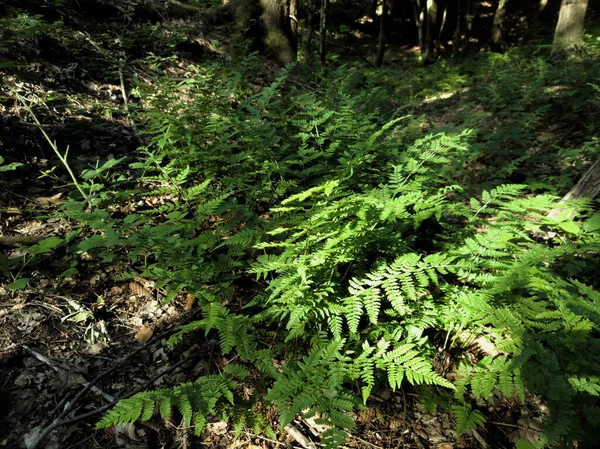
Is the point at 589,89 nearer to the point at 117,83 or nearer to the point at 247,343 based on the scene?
the point at 247,343

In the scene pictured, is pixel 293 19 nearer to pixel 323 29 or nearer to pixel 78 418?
pixel 323 29

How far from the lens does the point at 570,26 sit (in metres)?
7.28

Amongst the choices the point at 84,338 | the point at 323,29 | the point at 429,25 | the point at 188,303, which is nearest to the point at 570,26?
the point at 323,29

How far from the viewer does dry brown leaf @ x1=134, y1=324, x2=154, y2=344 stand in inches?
96.6

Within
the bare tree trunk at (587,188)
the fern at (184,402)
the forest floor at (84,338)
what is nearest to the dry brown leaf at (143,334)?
the forest floor at (84,338)

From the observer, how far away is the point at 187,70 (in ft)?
19.2

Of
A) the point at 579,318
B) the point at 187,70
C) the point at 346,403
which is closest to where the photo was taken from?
the point at 346,403

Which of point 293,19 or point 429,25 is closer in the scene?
point 293,19

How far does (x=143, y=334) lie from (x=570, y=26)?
10.5m

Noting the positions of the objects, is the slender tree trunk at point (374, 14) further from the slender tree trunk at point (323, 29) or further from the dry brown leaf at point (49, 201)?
the dry brown leaf at point (49, 201)

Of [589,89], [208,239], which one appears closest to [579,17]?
[589,89]

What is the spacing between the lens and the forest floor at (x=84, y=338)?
1.93 m

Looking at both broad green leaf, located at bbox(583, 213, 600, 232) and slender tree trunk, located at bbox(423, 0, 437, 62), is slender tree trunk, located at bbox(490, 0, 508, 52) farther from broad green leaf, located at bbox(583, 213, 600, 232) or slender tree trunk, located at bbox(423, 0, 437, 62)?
broad green leaf, located at bbox(583, 213, 600, 232)

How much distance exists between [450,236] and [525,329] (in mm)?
1179
